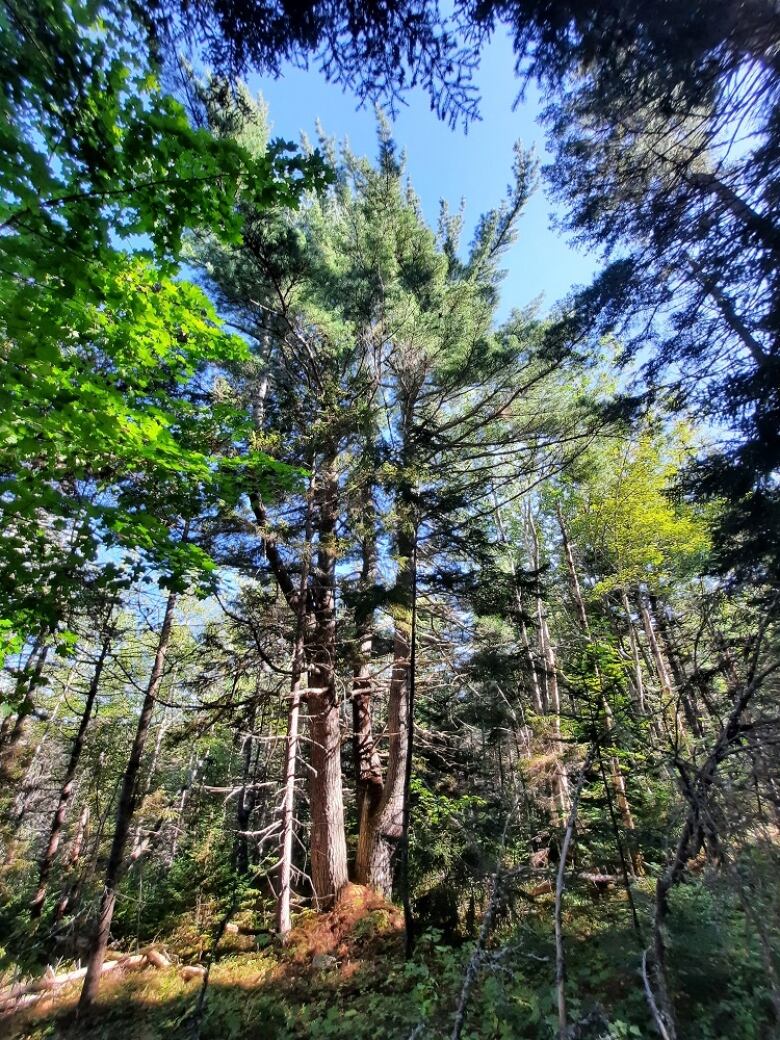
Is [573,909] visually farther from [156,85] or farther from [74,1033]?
[156,85]

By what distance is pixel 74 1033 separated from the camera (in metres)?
5.46

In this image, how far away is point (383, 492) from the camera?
23.7 feet

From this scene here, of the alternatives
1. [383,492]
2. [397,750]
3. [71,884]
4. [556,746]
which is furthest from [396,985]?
[71,884]

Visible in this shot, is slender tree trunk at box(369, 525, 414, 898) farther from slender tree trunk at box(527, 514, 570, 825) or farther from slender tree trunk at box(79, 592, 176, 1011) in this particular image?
slender tree trunk at box(79, 592, 176, 1011)

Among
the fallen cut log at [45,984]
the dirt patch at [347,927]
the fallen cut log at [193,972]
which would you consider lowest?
the fallen cut log at [45,984]

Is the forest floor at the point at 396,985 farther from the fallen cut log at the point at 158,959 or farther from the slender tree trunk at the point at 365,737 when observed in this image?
the slender tree trunk at the point at 365,737

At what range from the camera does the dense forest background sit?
2.68 m

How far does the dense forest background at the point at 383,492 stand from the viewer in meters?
2.68

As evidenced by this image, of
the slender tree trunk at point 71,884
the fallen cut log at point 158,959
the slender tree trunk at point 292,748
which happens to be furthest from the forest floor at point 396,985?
the slender tree trunk at point 71,884

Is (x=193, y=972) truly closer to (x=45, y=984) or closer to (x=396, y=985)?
(x=45, y=984)

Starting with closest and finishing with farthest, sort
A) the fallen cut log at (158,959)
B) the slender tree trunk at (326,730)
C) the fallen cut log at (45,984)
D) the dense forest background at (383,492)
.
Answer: the dense forest background at (383,492)
the fallen cut log at (45,984)
the slender tree trunk at (326,730)
the fallen cut log at (158,959)

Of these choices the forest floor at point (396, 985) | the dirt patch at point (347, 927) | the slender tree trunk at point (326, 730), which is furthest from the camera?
the slender tree trunk at point (326, 730)

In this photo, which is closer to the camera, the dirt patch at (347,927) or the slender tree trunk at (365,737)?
the dirt patch at (347,927)

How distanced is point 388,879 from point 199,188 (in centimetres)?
856
